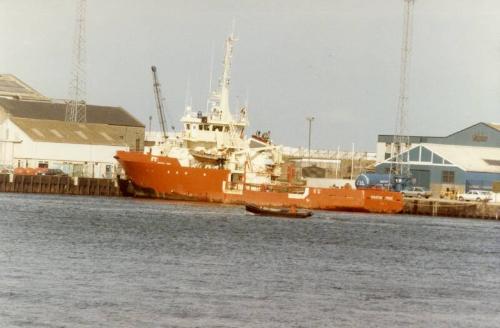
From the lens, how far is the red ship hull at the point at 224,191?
88.4m

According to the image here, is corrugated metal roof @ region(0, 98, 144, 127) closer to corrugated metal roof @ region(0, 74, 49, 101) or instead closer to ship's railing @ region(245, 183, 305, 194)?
corrugated metal roof @ region(0, 74, 49, 101)

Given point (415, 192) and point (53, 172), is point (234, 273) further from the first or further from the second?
point (53, 172)

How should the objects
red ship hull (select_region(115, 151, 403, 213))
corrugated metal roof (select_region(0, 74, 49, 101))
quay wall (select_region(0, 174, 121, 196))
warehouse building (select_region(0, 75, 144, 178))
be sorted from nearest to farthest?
red ship hull (select_region(115, 151, 403, 213)), quay wall (select_region(0, 174, 121, 196)), warehouse building (select_region(0, 75, 144, 178)), corrugated metal roof (select_region(0, 74, 49, 101))

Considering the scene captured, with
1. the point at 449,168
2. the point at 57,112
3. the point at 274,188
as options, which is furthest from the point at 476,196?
the point at 57,112

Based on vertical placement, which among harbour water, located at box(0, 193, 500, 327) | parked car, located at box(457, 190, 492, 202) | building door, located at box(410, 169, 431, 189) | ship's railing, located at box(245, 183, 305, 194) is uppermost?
building door, located at box(410, 169, 431, 189)

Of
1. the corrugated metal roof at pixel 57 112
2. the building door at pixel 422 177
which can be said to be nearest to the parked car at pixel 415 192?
the building door at pixel 422 177

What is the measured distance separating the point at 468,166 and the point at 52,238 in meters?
60.4

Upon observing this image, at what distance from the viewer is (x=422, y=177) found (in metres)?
110

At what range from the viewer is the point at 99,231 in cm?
5859

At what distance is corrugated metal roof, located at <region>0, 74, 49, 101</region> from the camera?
13925 centimetres

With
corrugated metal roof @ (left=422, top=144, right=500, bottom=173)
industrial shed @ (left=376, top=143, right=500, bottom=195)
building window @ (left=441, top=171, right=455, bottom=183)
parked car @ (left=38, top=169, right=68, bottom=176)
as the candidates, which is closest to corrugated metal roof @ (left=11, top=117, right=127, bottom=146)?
parked car @ (left=38, top=169, right=68, bottom=176)

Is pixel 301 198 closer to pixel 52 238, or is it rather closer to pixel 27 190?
pixel 27 190

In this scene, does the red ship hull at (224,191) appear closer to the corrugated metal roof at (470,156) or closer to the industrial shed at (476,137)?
the corrugated metal roof at (470,156)

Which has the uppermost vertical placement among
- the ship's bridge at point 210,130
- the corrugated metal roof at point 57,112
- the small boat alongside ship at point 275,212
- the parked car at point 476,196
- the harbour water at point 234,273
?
the corrugated metal roof at point 57,112
